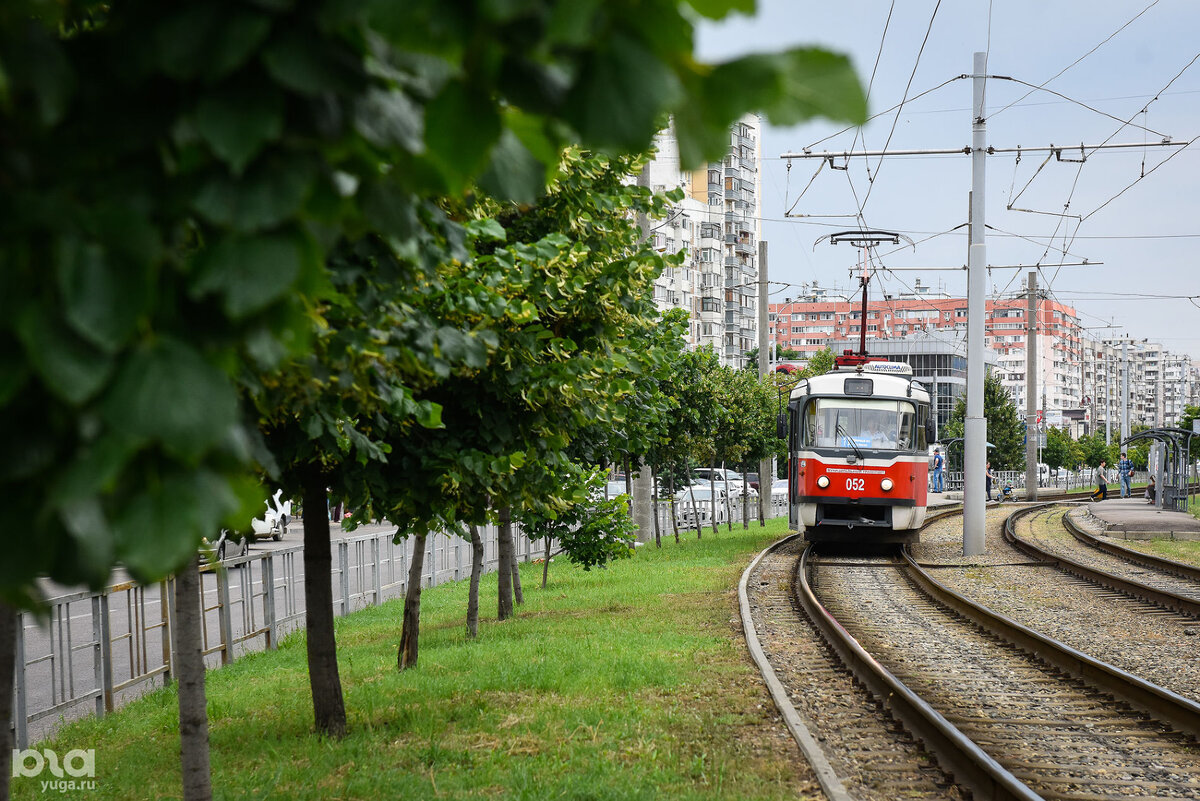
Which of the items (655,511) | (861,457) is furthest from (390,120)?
(655,511)

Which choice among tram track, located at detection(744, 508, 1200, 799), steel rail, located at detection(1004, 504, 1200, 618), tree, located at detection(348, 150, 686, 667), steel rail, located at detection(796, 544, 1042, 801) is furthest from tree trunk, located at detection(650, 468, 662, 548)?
tree, located at detection(348, 150, 686, 667)

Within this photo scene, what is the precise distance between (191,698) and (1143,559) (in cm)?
1928

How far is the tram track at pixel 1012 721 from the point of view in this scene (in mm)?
6758

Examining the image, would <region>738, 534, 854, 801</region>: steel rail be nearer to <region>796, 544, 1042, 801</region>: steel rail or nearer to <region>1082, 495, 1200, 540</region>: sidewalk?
<region>796, 544, 1042, 801</region>: steel rail

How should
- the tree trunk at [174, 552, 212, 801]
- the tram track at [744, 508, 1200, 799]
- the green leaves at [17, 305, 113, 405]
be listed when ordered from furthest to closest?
the tram track at [744, 508, 1200, 799], the tree trunk at [174, 552, 212, 801], the green leaves at [17, 305, 113, 405]

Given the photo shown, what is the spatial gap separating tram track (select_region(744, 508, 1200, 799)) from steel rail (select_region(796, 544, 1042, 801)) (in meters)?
0.01

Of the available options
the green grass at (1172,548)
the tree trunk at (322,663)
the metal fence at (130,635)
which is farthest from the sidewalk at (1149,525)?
the tree trunk at (322,663)

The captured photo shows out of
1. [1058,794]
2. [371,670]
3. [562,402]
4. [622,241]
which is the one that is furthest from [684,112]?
[371,670]

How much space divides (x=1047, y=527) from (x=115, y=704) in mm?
27508

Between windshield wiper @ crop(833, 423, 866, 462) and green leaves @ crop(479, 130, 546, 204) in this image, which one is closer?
green leaves @ crop(479, 130, 546, 204)

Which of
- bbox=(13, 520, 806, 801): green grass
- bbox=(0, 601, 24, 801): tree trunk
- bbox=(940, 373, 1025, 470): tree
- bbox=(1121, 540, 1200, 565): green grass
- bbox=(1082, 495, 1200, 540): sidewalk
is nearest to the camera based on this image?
bbox=(0, 601, 24, 801): tree trunk

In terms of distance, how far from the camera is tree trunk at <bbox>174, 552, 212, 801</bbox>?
569 cm

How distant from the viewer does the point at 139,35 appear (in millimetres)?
1308

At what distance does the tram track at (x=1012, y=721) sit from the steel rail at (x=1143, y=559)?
6.91 metres
